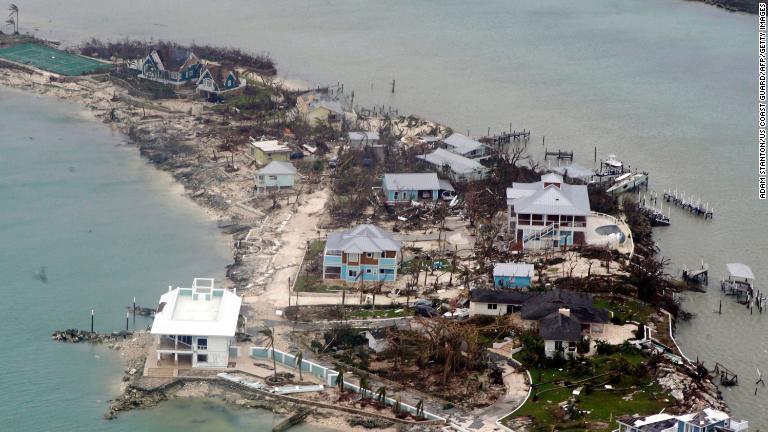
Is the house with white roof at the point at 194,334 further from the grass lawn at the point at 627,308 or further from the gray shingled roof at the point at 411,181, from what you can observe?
the gray shingled roof at the point at 411,181

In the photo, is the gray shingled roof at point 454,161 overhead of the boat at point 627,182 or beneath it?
overhead

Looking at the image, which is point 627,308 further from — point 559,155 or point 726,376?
point 559,155

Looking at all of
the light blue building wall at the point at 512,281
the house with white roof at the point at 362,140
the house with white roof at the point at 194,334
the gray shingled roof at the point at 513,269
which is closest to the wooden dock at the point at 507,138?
the house with white roof at the point at 362,140

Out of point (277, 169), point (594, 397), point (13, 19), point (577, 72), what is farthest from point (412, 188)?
point (13, 19)

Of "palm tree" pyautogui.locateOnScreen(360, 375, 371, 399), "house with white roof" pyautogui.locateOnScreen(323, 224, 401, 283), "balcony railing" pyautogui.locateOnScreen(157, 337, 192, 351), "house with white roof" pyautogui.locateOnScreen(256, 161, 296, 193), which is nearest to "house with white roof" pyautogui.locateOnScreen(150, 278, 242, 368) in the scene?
"balcony railing" pyautogui.locateOnScreen(157, 337, 192, 351)

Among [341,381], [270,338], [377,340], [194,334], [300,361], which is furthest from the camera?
[270,338]

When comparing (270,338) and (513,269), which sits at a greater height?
(513,269)

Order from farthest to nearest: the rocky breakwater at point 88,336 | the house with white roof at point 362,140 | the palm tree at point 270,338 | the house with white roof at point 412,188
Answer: the house with white roof at point 362,140 → the house with white roof at point 412,188 → the rocky breakwater at point 88,336 → the palm tree at point 270,338
